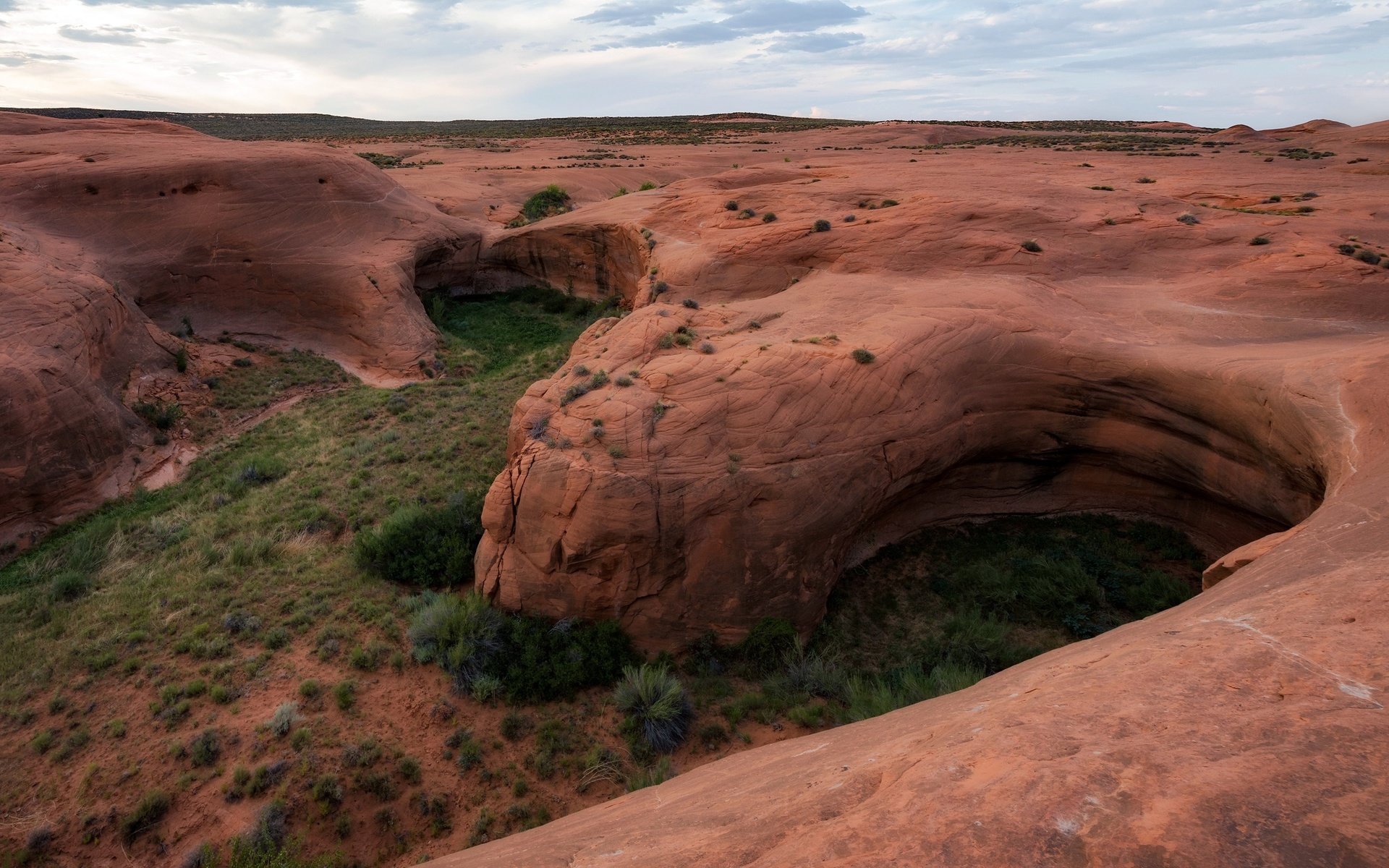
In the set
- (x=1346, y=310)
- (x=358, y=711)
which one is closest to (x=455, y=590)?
(x=358, y=711)

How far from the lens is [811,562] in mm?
11641

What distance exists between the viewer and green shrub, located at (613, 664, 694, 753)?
9789 mm

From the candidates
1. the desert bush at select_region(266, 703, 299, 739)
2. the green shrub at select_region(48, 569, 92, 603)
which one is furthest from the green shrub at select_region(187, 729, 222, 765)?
the green shrub at select_region(48, 569, 92, 603)

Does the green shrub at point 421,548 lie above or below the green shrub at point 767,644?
above

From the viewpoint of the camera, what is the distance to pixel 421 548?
1305cm

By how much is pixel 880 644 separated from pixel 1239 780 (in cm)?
904

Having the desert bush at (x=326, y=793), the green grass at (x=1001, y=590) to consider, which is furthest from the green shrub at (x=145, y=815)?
the green grass at (x=1001, y=590)

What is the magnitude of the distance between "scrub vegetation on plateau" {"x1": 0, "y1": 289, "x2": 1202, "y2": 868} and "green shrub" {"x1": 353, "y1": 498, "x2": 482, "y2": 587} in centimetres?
5

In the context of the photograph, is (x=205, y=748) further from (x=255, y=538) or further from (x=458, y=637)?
(x=255, y=538)

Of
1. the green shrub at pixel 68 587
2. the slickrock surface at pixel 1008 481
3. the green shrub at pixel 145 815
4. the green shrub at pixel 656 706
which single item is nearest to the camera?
the slickrock surface at pixel 1008 481

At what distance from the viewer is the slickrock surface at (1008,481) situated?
3.43 meters

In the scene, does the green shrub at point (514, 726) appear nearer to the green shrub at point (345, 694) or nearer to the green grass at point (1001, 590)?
the green shrub at point (345, 694)

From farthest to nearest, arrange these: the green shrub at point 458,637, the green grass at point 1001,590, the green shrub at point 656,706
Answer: the green grass at point 1001,590 → the green shrub at point 458,637 → the green shrub at point 656,706

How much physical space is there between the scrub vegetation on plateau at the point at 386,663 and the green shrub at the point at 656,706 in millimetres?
39
